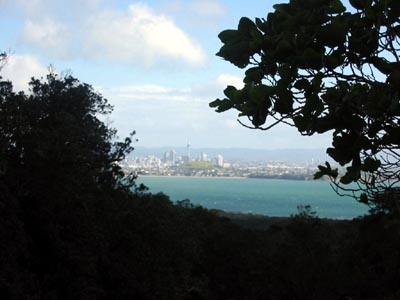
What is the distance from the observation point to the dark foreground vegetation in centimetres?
1046

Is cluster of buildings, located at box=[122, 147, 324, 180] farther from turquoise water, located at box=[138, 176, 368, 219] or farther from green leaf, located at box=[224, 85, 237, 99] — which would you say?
green leaf, located at box=[224, 85, 237, 99]

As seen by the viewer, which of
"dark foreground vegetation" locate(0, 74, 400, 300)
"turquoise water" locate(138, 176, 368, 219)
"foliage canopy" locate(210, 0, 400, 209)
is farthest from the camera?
"turquoise water" locate(138, 176, 368, 219)

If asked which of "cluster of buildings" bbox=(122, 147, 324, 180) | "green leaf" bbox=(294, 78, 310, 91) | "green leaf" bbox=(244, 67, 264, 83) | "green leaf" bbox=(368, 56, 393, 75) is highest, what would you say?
"cluster of buildings" bbox=(122, 147, 324, 180)

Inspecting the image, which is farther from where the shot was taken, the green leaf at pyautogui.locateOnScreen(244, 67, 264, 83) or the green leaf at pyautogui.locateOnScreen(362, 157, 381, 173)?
the green leaf at pyautogui.locateOnScreen(244, 67, 264, 83)

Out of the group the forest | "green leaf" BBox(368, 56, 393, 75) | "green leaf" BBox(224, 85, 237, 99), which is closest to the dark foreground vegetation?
the forest

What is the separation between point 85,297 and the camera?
10453 millimetres

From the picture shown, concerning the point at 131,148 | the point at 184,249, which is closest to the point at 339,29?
the point at 184,249

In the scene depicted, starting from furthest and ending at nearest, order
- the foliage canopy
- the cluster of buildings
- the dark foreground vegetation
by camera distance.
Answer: the cluster of buildings
the dark foreground vegetation
the foliage canopy

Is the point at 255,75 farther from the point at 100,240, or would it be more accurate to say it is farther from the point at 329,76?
the point at 100,240

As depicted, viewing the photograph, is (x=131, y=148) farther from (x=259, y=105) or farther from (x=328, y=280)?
(x=259, y=105)

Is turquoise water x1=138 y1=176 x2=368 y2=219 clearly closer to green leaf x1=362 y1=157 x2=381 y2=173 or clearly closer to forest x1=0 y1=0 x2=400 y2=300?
forest x1=0 y1=0 x2=400 y2=300

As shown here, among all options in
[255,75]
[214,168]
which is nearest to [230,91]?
[255,75]

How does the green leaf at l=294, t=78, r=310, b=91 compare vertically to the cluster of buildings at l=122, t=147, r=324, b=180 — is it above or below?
below

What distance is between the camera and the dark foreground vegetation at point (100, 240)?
1046 centimetres
